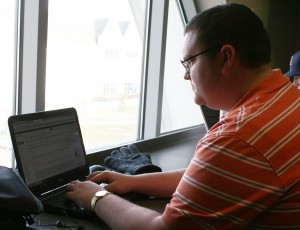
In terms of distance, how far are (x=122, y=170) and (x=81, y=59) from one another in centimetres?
95

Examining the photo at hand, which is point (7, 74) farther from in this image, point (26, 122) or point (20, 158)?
point (20, 158)

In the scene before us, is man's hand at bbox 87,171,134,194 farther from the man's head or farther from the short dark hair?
the short dark hair

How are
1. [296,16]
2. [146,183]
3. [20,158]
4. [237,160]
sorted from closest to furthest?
[237,160] → [20,158] → [146,183] → [296,16]

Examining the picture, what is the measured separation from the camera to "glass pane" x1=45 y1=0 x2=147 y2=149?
6.50ft

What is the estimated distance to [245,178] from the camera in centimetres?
83

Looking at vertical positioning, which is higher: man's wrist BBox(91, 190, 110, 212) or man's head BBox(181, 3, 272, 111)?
man's head BBox(181, 3, 272, 111)

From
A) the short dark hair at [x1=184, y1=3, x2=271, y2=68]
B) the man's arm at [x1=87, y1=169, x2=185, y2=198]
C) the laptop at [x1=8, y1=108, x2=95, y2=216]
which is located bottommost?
the man's arm at [x1=87, y1=169, x2=185, y2=198]

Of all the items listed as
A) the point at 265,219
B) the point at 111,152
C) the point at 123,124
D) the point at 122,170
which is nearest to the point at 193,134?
the point at 123,124

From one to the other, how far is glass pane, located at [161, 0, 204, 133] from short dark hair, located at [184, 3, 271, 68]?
78.7 inches

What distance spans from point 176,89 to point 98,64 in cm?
130

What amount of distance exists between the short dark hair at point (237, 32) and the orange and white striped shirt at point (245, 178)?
17cm

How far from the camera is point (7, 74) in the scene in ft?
5.48

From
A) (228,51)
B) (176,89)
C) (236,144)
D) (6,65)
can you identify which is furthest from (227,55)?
(176,89)

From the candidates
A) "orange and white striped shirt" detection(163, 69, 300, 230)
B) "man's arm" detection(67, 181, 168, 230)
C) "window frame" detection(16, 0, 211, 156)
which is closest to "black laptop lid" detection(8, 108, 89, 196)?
"man's arm" detection(67, 181, 168, 230)
